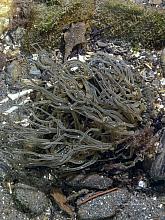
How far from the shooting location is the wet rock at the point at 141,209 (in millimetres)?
2848

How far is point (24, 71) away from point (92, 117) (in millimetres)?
851

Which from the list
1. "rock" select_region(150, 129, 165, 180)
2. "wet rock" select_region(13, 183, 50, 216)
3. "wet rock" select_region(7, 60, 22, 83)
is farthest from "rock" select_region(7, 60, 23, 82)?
"rock" select_region(150, 129, 165, 180)

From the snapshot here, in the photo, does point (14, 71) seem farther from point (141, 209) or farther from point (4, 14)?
point (141, 209)

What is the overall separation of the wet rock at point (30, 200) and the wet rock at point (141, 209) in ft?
1.39

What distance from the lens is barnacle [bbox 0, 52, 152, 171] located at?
2.89 metres

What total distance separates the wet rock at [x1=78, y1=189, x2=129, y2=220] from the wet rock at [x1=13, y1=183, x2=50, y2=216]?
217mm

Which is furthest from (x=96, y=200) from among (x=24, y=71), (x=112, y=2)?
(x=112, y=2)

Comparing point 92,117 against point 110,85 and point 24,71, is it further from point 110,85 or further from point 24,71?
point 24,71

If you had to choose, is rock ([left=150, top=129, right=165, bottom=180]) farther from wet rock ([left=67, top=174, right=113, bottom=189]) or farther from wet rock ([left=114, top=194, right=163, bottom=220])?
wet rock ([left=67, top=174, right=113, bottom=189])

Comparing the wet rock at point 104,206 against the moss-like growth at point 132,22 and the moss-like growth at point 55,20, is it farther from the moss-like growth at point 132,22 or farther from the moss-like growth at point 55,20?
the moss-like growth at point 55,20

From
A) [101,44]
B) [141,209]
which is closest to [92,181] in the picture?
[141,209]

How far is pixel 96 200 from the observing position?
289cm

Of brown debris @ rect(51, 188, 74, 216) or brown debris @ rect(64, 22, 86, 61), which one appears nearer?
brown debris @ rect(51, 188, 74, 216)

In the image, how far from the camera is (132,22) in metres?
3.59
